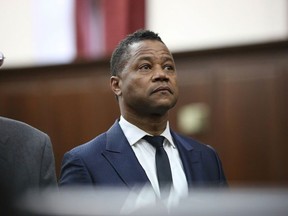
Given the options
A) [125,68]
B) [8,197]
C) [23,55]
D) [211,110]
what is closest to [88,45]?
[23,55]

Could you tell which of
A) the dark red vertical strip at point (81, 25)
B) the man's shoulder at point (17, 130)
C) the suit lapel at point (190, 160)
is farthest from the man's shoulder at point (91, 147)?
the dark red vertical strip at point (81, 25)

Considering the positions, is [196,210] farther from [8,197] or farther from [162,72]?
[162,72]

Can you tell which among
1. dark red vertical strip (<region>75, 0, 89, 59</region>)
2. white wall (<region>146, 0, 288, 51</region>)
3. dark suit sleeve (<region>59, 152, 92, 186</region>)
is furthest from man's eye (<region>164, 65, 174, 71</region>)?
dark red vertical strip (<region>75, 0, 89, 59</region>)

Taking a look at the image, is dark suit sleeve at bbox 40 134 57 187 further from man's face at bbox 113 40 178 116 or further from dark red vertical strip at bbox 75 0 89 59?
dark red vertical strip at bbox 75 0 89 59

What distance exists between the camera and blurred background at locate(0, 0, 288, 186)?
322cm

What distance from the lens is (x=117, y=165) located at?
174 centimetres

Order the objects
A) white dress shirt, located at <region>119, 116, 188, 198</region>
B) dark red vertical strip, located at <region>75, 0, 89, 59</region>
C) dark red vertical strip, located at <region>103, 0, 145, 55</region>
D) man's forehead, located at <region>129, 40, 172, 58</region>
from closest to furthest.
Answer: white dress shirt, located at <region>119, 116, 188, 198</region>, man's forehead, located at <region>129, 40, 172, 58</region>, dark red vertical strip, located at <region>103, 0, 145, 55</region>, dark red vertical strip, located at <region>75, 0, 89, 59</region>

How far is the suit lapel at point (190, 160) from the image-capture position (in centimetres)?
176

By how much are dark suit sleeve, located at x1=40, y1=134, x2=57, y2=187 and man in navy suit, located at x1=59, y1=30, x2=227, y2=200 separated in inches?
1.6

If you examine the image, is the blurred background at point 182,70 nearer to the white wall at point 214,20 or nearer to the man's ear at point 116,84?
the white wall at point 214,20

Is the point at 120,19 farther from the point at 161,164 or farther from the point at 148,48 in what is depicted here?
the point at 161,164

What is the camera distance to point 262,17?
3.79 m

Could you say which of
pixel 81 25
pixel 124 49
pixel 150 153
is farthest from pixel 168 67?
pixel 81 25

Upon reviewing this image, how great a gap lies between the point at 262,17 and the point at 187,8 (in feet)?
1.68
